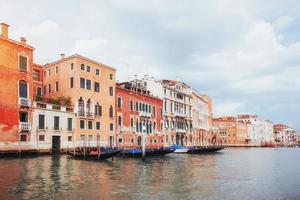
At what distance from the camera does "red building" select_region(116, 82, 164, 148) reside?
1635 inches

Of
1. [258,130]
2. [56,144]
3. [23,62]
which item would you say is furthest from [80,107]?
[258,130]

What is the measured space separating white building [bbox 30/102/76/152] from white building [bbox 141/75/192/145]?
1749cm

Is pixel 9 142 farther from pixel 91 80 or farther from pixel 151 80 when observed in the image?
pixel 151 80

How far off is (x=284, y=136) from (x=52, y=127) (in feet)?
401

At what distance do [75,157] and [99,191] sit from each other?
15401 millimetres

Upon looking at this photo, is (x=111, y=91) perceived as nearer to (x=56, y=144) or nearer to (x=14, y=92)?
(x=56, y=144)

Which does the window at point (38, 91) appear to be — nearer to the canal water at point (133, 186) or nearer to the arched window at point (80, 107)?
the arched window at point (80, 107)

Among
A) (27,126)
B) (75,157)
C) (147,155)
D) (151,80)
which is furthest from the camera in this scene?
(151,80)

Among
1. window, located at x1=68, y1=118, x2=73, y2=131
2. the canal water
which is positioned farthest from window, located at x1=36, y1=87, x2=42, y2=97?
the canal water

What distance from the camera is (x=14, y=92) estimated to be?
3030 centimetres

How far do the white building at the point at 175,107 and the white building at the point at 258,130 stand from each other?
47.2 m

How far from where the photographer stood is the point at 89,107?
123 feet

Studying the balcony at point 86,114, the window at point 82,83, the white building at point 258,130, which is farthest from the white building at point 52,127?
the white building at point 258,130

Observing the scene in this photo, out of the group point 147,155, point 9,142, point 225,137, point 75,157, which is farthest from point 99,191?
point 225,137
